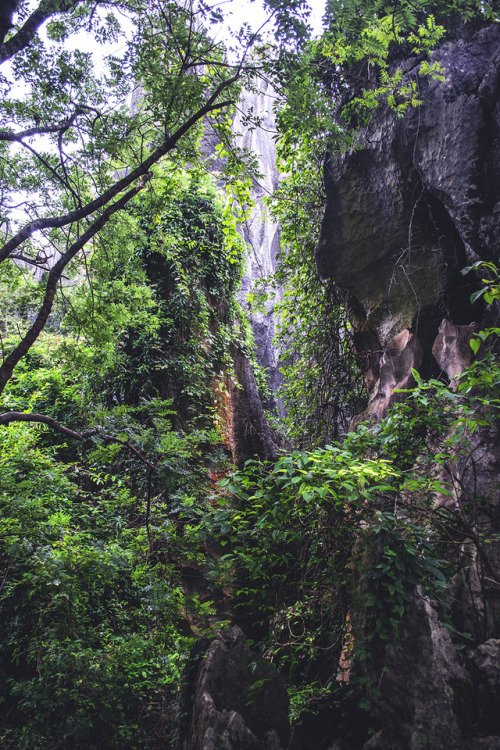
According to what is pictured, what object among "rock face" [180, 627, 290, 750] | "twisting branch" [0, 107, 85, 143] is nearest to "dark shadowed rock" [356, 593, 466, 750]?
"rock face" [180, 627, 290, 750]

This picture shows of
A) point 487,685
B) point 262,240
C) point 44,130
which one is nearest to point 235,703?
point 487,685

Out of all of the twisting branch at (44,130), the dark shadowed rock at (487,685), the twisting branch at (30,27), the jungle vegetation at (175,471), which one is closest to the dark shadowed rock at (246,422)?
the jungle vegetation at (175,471)

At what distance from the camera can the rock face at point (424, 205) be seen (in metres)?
4.30

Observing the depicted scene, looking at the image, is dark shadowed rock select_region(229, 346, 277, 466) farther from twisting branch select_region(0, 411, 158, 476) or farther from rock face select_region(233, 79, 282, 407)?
rock face select_region(233, 79, 282, 407)

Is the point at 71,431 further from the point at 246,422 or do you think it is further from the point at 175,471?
the point at 246,422

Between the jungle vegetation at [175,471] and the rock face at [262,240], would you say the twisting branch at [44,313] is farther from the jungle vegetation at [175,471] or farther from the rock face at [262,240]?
the rock face at [262,240]

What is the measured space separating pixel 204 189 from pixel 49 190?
468 cm

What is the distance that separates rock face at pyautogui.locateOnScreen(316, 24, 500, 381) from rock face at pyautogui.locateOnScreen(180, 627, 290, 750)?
350 centimetres

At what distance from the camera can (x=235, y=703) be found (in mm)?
2658

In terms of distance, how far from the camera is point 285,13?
11.2 ft

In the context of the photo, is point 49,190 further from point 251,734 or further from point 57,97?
point 251,734

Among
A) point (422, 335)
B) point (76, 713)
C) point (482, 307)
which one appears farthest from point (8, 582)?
point (482, 307)

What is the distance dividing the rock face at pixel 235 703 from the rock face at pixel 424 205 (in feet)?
11.5

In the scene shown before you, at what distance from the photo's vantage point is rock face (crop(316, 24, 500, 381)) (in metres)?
4.30
